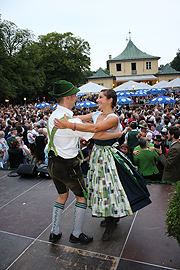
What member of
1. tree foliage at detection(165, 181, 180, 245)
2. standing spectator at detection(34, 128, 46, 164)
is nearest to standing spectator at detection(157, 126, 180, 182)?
tree foliage at detection(165, 181, 180, 245)

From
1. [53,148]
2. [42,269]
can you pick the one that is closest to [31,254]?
[42,269]

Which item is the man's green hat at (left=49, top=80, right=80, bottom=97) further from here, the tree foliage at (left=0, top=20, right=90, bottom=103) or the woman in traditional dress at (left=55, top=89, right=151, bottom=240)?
the tree foliage at (left=0, top=20, right=90, bottom=103)

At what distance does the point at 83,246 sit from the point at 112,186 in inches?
32.1

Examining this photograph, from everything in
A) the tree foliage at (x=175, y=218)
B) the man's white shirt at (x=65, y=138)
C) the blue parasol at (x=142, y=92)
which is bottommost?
the tree foliage at (x=175, y=218)

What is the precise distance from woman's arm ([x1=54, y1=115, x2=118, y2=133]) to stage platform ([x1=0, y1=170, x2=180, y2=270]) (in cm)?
141

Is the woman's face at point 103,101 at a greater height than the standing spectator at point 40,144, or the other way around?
the woman's face at point 103,101

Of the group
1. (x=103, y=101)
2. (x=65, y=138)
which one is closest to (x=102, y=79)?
(x=103, y=101)

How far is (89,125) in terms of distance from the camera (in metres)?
2.58

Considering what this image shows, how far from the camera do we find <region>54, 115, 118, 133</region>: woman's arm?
2492mm

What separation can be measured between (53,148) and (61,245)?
1197 millimetres

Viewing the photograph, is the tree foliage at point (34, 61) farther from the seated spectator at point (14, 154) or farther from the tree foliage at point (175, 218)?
the tree foliage at point (175, 218)

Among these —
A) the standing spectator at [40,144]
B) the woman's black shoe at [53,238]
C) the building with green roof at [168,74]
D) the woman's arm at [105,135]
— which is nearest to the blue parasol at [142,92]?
the standing spectator at [40,144]

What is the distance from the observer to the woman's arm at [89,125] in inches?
98.1

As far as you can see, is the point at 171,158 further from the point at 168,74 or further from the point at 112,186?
the point at 168,74
